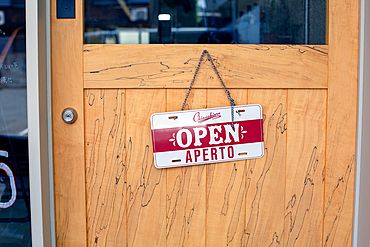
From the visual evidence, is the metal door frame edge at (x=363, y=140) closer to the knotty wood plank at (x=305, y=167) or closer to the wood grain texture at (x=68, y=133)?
the knotty wood plank at (x=305, y=167)

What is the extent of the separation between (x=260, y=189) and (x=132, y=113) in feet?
1.81

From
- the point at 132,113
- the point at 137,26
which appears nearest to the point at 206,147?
the point at 132,113

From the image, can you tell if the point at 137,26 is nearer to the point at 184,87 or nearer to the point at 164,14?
the point at 164,14

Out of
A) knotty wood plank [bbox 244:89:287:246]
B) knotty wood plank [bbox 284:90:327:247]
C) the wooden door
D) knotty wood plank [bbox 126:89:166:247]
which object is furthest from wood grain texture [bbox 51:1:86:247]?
knotty wood plank [bbox 284:90:327:247]

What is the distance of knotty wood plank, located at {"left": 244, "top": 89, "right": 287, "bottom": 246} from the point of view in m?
1.02

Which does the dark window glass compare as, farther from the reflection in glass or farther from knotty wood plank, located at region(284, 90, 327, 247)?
knotty wood plank, located at region(284, 90, 327, 247)

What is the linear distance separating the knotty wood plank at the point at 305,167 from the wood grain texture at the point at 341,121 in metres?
0.03

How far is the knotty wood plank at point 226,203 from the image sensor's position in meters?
1.03

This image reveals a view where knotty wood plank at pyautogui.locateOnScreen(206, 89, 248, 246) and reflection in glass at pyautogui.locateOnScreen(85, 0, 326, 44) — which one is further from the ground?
reflection in glass at pyautogui.locateOnScreen(85, 0, 326, 44)

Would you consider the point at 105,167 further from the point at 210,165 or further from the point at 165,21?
the point at 165,21

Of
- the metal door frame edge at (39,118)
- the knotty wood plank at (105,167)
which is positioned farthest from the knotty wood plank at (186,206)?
the metal door frame edge at (39,118)

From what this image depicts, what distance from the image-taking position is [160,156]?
1.00 meters

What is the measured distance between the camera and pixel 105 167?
3.34 feet

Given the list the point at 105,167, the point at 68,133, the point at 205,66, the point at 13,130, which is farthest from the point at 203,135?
the point at 13,130
